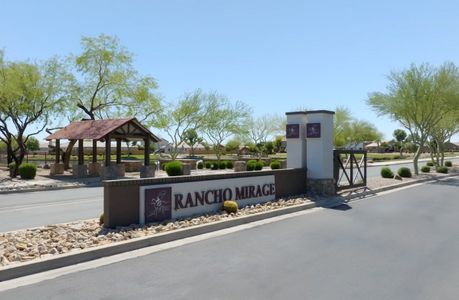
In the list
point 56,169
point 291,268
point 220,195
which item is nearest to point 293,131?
point 220,195

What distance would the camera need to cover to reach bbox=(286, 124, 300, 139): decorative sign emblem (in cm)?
1658

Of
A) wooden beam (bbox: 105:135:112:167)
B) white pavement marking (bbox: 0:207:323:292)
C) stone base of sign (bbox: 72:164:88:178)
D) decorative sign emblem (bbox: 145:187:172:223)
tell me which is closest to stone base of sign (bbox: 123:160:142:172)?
stone base of sign (bbox: 72:164:88:178)

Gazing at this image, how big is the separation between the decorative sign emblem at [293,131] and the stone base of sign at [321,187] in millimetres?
1821

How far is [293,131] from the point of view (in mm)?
16672

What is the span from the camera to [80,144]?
28.5 metres

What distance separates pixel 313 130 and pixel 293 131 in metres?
0.85

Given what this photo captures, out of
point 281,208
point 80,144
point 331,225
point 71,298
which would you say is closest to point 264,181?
point 281,208

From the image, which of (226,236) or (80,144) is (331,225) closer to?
(226,236)

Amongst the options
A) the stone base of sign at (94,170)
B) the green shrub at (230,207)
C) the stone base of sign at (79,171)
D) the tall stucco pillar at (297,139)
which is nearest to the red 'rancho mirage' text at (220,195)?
the green shrub at (230,207)

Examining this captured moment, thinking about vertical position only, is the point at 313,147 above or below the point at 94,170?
above

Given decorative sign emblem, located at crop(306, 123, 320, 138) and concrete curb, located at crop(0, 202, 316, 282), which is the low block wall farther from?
decorative sign emblem, located at crop(306, 123, 320, 138)

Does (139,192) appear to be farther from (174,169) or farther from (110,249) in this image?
(174,169)

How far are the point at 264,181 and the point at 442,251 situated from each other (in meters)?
6.88

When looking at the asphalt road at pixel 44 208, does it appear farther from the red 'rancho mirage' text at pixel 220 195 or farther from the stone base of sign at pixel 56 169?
the stone base of sign at pixel 56 169
